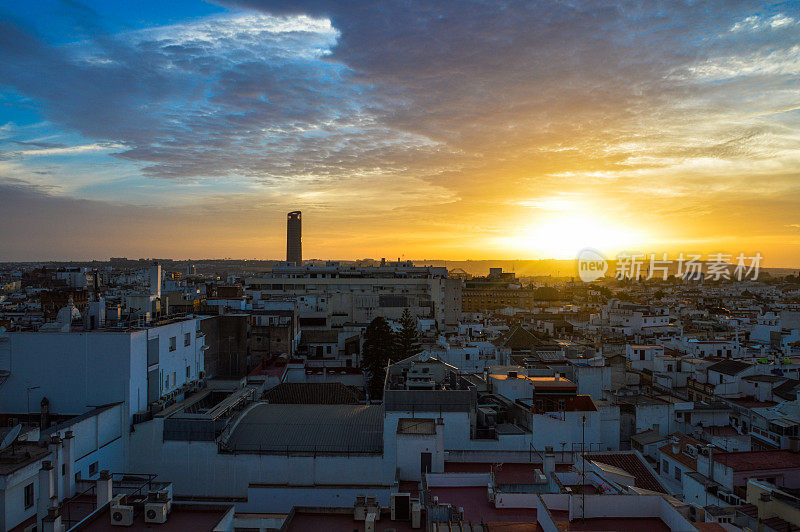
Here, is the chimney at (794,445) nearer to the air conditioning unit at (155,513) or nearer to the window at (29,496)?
the air conditioning unit at (155,513)

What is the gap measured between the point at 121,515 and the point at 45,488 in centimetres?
307

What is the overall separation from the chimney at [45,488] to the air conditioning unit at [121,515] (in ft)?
7.31

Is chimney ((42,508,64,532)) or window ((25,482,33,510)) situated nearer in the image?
chimney ((42,508,64,532))

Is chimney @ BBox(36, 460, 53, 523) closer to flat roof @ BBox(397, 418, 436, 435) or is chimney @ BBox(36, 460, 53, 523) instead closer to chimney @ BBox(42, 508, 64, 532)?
chimney @ BBox(42, 508, 64, 532)

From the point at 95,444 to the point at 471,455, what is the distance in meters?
11.5

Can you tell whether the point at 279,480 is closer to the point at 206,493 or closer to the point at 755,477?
the point at 206,493

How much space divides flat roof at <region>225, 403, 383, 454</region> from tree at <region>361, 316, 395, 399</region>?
13.2 metres

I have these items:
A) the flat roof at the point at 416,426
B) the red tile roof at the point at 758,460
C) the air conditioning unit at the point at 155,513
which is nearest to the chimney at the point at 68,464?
the air conditioning unit at the point at 155,513

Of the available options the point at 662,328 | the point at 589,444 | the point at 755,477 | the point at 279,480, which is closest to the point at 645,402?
the point at 589,444

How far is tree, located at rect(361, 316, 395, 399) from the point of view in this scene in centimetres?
3441

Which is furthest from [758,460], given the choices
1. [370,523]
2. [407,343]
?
[407,343]

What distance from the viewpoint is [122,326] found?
66.7 feet

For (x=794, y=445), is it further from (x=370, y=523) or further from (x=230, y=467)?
(x=230, y=467)

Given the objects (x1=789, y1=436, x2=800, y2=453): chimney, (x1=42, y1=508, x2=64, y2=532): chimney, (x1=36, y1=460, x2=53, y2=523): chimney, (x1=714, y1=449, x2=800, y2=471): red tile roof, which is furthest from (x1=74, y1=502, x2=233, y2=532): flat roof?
(x1=789, y1=436, x2=800, y2=453): chimney
